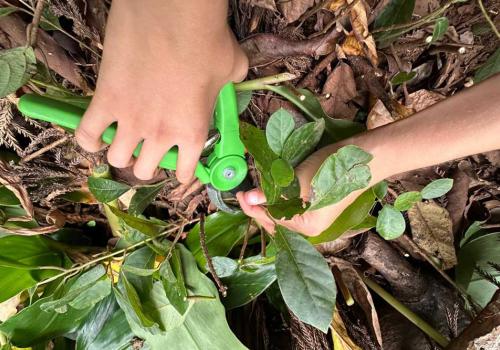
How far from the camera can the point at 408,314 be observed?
0.93 metres

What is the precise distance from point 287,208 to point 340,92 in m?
0.30

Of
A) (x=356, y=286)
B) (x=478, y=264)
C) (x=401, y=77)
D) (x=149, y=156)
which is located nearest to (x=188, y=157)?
(x=149, y=156)

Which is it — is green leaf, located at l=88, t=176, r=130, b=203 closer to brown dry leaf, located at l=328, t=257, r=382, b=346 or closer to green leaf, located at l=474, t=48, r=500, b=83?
brown dry leaf, located at l=328, t=257, r=382, b=346

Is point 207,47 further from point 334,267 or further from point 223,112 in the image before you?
point 334,267

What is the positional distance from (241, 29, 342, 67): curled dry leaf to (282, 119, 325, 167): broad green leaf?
6.3 inches

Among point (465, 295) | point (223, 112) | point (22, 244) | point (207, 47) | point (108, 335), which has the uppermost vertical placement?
point (207, 47)

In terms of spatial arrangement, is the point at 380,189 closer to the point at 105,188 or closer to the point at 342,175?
the point at 342,175

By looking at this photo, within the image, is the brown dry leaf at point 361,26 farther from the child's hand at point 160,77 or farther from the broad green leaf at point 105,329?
the broad green leaf at point 105,329

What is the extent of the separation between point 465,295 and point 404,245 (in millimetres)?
146

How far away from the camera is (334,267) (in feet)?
3.09

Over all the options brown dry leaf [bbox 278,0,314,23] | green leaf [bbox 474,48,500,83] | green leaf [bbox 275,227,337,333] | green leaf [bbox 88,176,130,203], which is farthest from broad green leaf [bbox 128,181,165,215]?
green leaf [bbox 474,48,500,83]

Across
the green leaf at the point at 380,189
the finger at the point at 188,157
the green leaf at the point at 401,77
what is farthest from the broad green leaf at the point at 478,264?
the finger at the point at 188,157

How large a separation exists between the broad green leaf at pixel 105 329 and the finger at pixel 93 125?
1.49 ft

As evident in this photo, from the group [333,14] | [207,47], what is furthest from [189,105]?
[333,14]
